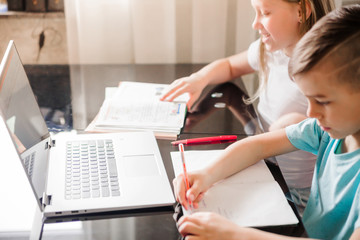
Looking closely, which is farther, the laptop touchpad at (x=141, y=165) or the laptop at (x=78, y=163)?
the laptop touchpad at (x=141, y=165)

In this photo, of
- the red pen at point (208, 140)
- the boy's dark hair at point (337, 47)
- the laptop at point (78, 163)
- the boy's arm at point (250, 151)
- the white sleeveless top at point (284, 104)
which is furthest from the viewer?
the white sleeveless top at point (284, 104)

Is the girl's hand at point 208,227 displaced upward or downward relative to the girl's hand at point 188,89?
downward

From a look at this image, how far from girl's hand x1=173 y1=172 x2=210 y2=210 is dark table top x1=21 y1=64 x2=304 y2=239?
3 centimetres

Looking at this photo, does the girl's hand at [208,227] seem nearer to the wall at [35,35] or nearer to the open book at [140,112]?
the open book at [140,112]

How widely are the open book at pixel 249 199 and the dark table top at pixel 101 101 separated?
23 millimetres

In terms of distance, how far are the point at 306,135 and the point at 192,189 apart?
299mm

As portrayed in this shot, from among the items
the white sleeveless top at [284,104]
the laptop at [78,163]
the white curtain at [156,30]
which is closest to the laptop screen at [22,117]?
the laptop at [78,163]

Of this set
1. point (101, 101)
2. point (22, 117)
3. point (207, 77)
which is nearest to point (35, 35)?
point (101, 101)

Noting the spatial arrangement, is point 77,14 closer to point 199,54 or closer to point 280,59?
point 199,54

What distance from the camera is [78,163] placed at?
1.01 metres

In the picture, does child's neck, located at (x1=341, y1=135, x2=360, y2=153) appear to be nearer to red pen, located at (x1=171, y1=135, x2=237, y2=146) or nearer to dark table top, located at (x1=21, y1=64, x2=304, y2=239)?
dark table top, located at (x1=21, y1=64, x2=304, y2=239)

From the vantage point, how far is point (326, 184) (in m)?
0.95

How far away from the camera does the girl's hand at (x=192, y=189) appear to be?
2.85 feet

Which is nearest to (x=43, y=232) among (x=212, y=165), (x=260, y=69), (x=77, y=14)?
(x=212, y=165)
